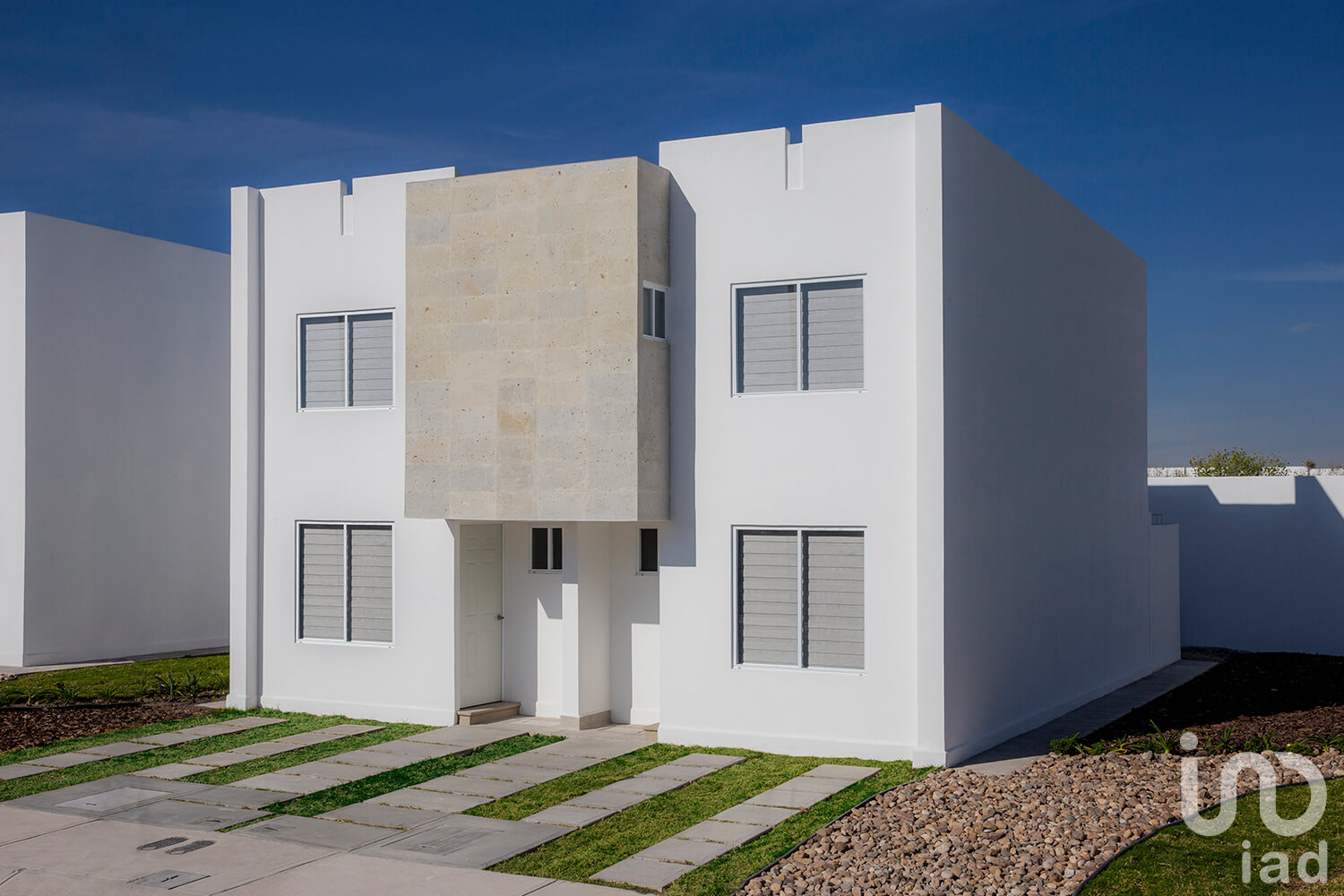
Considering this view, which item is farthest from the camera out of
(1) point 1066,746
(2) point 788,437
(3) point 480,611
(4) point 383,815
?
(3) point 480,611

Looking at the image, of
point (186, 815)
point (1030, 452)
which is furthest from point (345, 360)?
point (1030, 452)

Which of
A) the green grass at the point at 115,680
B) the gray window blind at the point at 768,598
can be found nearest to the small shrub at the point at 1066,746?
the gray window blind at the point at 768,598

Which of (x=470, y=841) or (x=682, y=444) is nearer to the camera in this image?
(x=470, y=841)

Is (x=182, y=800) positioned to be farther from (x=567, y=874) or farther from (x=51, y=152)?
(x=51, y=152)

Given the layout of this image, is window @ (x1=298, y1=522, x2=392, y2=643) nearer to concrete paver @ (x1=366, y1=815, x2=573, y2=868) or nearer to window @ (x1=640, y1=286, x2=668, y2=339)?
window @ (x1=640, y1=286, x2=668, y2=339)

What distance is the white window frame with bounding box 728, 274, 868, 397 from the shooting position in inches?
474

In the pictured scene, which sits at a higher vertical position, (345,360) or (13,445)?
(345,360)

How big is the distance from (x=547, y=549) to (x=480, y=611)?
1.09 metres

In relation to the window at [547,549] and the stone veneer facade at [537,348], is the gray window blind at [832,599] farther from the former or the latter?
the window at [547,549]

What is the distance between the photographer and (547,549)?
1464 centimetres

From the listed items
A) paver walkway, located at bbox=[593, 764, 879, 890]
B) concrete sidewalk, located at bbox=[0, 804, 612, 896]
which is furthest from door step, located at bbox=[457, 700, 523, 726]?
concrete sidewalk, located at bbox=[0, 804, 612, 896]

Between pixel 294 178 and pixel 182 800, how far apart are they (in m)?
7.95

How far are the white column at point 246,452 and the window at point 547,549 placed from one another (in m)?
3.56

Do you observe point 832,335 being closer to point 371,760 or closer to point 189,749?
point 371,760
